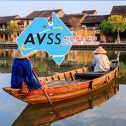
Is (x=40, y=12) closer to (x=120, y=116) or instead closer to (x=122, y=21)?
(x=122, y=21)

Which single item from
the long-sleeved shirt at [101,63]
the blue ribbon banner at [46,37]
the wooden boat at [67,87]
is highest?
the blue ribbon banner at [46,37]

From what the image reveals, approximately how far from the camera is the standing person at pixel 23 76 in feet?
26.3

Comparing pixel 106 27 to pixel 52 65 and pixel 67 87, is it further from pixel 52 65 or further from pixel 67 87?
pixel 67 87

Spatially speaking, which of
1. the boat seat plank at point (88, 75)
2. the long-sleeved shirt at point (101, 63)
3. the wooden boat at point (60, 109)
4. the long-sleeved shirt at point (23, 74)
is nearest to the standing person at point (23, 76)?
the long-sleeved shirt at point (23, 74)

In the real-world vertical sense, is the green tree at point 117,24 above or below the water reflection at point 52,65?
above

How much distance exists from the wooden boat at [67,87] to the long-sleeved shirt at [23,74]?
24 centimetres

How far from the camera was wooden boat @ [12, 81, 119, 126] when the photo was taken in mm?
7820

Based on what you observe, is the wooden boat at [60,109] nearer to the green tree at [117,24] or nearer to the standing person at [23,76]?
the standing person at [23,76]

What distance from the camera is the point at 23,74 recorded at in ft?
26.8

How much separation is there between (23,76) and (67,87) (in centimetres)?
145

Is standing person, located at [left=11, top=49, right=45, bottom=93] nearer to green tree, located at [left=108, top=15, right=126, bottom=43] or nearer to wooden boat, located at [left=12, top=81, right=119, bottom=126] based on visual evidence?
wooden boat, located at [left=12, top=81, right=119, bottom=126]

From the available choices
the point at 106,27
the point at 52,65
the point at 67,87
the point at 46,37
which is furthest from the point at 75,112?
the point at 106,27

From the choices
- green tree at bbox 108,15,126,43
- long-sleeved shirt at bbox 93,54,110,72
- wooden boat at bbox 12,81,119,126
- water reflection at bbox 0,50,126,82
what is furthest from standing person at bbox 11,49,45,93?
green tree at bbox 108,15,126,43

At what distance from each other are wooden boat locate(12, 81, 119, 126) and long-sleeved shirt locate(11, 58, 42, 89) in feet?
2.39
